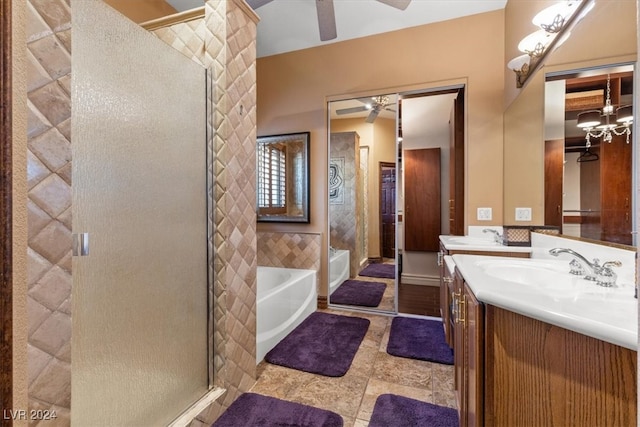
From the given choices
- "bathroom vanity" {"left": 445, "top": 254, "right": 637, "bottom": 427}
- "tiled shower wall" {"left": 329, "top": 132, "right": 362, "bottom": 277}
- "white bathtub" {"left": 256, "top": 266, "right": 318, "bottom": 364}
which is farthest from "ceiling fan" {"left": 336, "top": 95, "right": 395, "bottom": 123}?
"bathroom vanity" {"left": 445, "top": 254, "right": 637, "bottom": 427}

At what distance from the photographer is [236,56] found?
1.59 m

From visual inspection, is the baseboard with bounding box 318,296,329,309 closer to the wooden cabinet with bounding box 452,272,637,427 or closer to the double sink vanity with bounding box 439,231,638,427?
the double sink vanity with bounding box 439,231,638,427

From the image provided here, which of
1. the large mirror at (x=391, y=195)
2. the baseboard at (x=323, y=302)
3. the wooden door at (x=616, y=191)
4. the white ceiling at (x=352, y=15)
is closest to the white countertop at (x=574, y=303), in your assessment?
the wooden door at (x=616, y=191)

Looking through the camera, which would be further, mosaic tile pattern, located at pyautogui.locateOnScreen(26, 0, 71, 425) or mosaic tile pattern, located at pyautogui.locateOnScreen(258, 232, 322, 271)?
mosaic tile pattern, located at pyautogui.locateOnScreen(258, 232, 322, 271)

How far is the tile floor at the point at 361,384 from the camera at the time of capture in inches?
61.4

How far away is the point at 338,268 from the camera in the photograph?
3.25 meters

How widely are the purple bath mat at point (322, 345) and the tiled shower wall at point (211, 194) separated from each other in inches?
14.1

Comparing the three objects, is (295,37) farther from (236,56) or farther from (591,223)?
(591,223)

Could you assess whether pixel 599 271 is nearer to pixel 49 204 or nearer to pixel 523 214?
pixel 523 214

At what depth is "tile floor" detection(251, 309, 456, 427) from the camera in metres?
1.56

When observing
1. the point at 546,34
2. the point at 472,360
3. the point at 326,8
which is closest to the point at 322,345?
the point at 472,360

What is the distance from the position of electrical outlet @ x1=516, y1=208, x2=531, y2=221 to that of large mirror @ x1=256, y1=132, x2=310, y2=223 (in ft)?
6.48

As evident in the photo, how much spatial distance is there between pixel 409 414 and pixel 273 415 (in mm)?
719

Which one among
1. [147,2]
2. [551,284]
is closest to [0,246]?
[551,284]
